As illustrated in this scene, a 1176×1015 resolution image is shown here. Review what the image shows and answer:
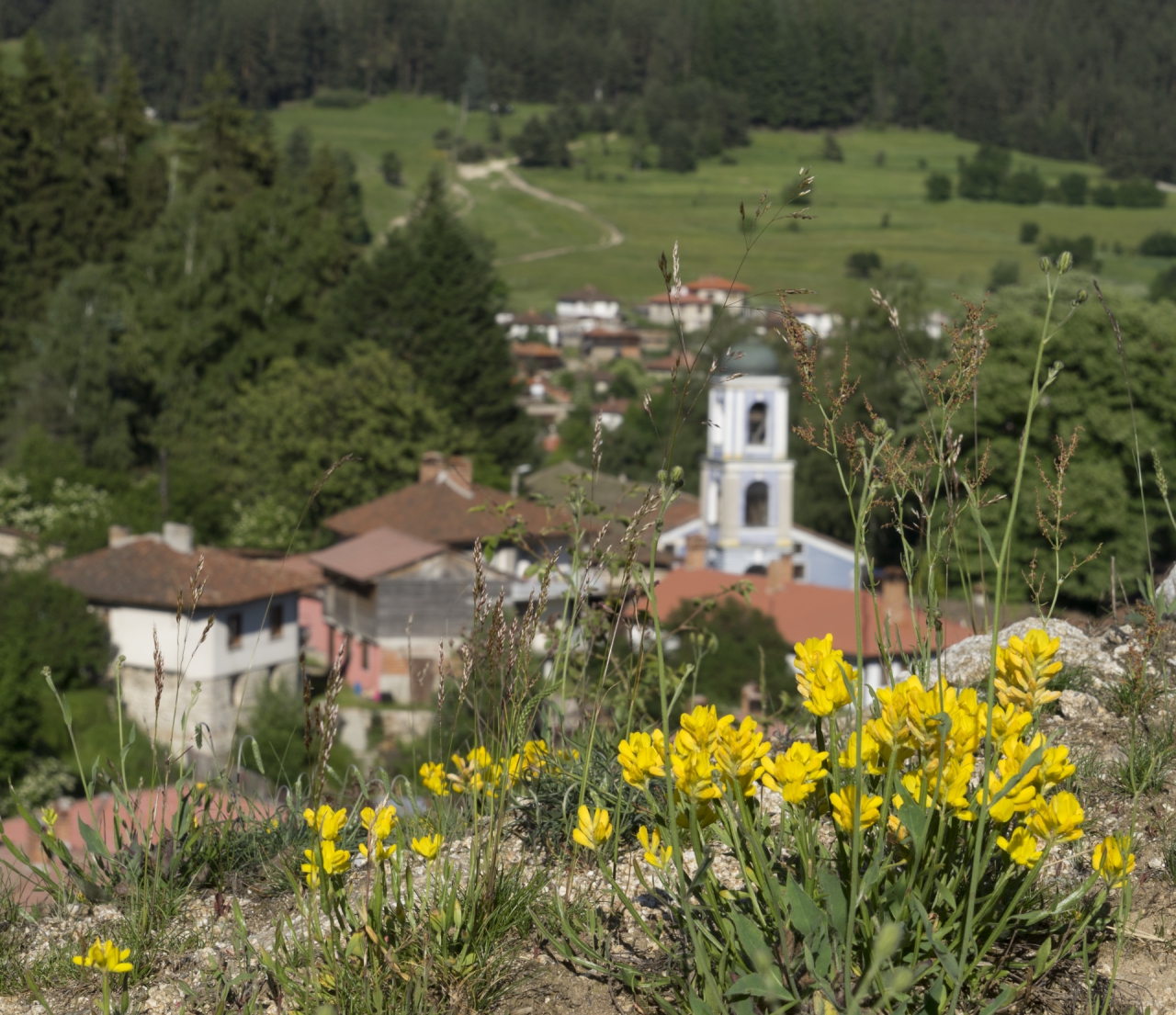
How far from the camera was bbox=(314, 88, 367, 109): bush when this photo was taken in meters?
153

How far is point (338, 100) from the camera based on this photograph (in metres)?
153

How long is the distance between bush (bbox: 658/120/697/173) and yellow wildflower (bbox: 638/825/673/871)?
140969mm

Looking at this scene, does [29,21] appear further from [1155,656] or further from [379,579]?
[1155,656]

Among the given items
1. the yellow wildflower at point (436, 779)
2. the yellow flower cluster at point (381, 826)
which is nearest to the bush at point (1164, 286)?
the yellow wildflower at point (436, 779)

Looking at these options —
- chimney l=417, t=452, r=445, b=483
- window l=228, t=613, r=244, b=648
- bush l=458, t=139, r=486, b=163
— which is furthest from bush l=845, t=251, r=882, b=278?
window l=228, t=613, r=244, b=648

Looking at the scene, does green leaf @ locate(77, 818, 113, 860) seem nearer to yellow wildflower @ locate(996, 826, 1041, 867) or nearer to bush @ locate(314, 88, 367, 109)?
yellow wildflower @ locate(996, 826, 1041, 867)

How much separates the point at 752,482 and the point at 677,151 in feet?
361

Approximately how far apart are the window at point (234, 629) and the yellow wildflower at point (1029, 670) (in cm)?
3048

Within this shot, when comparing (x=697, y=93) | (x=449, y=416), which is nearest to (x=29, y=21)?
(x=697, y=93)

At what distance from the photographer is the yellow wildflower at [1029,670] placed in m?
1.84

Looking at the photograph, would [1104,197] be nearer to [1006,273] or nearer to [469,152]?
[1006,273]

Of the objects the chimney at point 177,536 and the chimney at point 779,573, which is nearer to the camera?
the chimney at point 779,573

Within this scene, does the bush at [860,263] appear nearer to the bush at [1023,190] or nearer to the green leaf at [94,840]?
the bush at [1023,190]

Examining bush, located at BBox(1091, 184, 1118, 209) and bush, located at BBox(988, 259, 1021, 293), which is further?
bush, located at BBox(1091, 184, 1118, 209)
